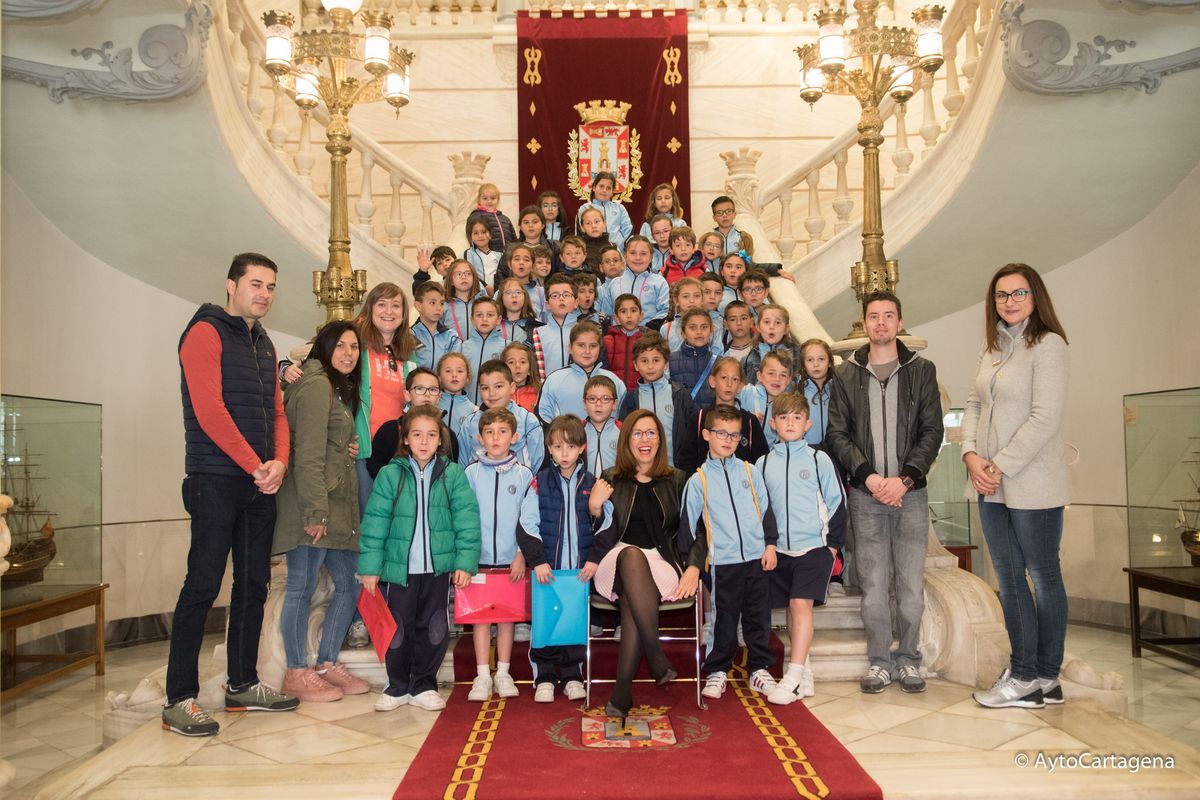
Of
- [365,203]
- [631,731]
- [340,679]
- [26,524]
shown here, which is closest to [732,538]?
[631,731]

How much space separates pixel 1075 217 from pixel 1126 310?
79 centimetres

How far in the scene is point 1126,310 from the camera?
7.22 m

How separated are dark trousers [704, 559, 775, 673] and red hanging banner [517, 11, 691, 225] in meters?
6.95

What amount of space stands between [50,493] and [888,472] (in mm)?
4917

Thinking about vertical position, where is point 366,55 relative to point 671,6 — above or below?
below

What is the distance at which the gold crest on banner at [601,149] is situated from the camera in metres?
10.6

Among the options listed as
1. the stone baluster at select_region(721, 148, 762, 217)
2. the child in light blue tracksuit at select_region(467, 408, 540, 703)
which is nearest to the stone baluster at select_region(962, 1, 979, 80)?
the stone baluster at select_region(721, 148, 762, 217)

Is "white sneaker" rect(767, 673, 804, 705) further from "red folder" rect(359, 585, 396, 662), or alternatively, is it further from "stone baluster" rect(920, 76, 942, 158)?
"stone baluster" rect(920, 76, 942, 158)

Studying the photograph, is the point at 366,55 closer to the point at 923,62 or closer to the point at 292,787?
the point at 923,62

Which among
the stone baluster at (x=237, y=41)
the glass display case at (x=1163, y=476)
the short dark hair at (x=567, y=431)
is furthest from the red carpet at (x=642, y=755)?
the stone baluster at (x=237, y=41)

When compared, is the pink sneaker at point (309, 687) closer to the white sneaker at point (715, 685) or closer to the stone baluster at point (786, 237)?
the white sneaker at point (715, 685)

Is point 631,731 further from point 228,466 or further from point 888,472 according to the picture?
point 228,466

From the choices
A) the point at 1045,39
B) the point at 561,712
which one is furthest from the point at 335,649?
the point at 1045,39

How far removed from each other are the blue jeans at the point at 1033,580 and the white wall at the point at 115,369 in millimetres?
5693
